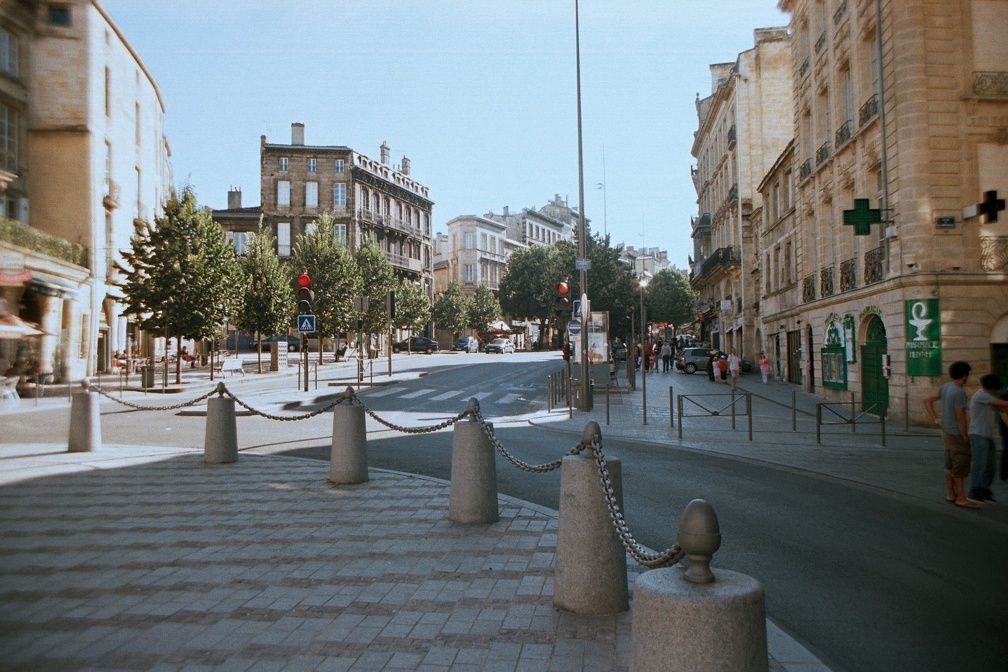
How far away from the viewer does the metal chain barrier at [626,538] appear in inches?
112

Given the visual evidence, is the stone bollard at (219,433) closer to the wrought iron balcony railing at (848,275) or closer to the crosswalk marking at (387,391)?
the crosswalk marking at (387,391)

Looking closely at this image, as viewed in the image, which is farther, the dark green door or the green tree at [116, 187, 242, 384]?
the green tree at [116, 187, 242, 384]

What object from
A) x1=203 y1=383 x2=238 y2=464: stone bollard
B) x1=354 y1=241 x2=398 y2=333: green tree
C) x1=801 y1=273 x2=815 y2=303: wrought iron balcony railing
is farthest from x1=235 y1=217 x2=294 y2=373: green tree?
→ x1=203 y1=383 x2=238 y2=464: stone bollard

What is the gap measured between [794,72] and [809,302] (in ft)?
26.6

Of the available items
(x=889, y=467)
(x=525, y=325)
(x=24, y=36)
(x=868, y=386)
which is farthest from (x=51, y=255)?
(x=525, y=325)

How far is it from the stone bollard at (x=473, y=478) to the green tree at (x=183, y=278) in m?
22.4

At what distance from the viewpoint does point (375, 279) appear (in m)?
53.7

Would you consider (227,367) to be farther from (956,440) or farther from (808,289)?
(956,440)

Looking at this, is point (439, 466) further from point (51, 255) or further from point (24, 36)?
point (24, 36)

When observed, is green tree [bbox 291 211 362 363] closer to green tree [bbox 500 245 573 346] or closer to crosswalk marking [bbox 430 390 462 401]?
crosswalk marking [bbox 430 390 462 401]

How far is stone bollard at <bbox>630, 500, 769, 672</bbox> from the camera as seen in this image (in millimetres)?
2314

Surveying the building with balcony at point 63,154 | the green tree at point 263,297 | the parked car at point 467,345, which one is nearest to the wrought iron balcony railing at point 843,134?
the building with balcony at point 63,154

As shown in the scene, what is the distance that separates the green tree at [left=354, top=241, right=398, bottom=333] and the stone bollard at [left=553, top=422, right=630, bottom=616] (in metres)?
48.0

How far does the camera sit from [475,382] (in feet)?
95.3
